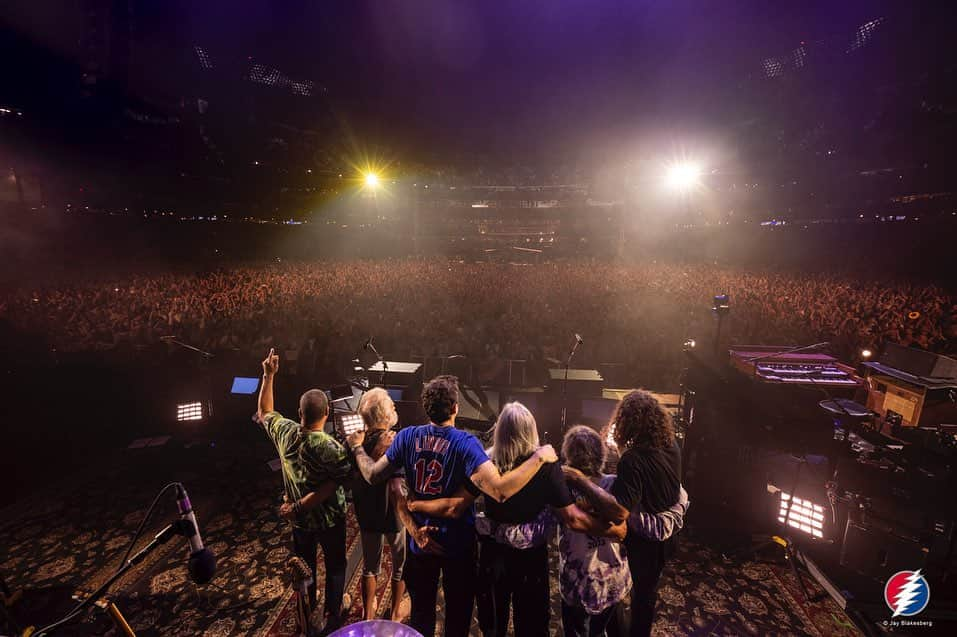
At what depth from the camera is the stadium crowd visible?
22.6 feet

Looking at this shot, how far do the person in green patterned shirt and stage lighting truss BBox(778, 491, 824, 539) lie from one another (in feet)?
13.4

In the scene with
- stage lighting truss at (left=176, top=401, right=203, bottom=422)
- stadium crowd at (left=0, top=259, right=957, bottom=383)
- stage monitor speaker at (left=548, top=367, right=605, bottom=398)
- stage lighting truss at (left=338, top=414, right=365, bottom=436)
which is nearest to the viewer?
stage lighting truss at (left=338, top=414, right=365, bottom=436)

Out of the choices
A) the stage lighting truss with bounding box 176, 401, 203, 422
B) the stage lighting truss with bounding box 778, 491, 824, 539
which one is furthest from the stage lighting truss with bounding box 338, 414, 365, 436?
the stage lighting truss with bounding box 778, 491, 824, 539

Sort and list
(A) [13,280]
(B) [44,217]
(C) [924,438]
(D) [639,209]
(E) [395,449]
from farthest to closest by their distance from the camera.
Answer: (D) [639,209] → (B) [44,217] → (A) [13,280] → (C) [924,438] → (E) [395,449]

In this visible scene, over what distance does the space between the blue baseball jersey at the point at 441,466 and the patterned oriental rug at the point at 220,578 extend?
1477 mm

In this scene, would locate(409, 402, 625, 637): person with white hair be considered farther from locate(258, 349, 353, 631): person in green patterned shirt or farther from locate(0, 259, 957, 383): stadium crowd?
locate(0, 259, 957, 383): stadium crowd

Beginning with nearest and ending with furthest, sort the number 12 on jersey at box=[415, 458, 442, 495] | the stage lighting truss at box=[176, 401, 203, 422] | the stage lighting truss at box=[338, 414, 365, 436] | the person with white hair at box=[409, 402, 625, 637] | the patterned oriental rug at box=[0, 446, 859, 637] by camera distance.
Result: the person with white hair at box=[409, 402, 625, 637] → the number 12 on jersey at box=[415, 458, 442, 495] → the patterned oriental rug at box=[0, 446, 859, 637] → the stage lighting truss at box=[338, 414, 365, 436] → the stage lighting truss at box=[176, 401, 203, 422]

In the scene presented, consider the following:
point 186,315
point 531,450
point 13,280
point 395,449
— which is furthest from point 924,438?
point 13,280

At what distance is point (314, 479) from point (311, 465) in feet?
0.36

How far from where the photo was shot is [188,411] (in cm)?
516

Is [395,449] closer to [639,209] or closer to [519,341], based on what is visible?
[519,341]

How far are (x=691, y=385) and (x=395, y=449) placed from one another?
14.2ft

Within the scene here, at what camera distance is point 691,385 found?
4980mm

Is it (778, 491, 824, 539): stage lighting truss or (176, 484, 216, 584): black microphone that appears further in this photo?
(778, 491, 824, 539): stage lighting truss
